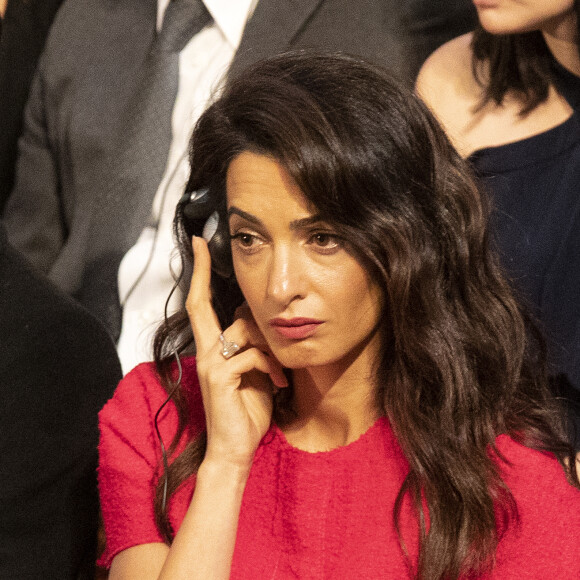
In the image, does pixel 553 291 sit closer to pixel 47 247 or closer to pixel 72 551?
pixel 72 551

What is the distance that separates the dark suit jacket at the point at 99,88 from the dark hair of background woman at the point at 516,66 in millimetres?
118

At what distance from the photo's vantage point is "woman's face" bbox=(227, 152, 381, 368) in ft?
2.90

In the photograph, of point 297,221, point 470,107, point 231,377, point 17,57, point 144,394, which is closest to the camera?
point 297,221

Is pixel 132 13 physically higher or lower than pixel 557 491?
higher

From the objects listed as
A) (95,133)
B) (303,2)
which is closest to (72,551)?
(95,133)

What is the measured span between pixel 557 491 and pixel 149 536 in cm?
43

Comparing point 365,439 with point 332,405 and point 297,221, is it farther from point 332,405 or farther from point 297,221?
point 297,221

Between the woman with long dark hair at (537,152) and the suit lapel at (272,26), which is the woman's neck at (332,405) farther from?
the suit lapel at (272,26)

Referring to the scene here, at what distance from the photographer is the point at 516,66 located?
118cm

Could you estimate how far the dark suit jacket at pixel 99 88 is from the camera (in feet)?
4.29

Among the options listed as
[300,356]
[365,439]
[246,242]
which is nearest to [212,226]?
[246,242]

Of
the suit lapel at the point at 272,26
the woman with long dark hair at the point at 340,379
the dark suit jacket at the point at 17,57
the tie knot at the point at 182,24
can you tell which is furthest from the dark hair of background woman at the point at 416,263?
the dark suit jacket at the point at 17,57

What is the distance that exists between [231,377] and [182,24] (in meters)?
0.72

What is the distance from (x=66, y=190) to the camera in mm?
1578
